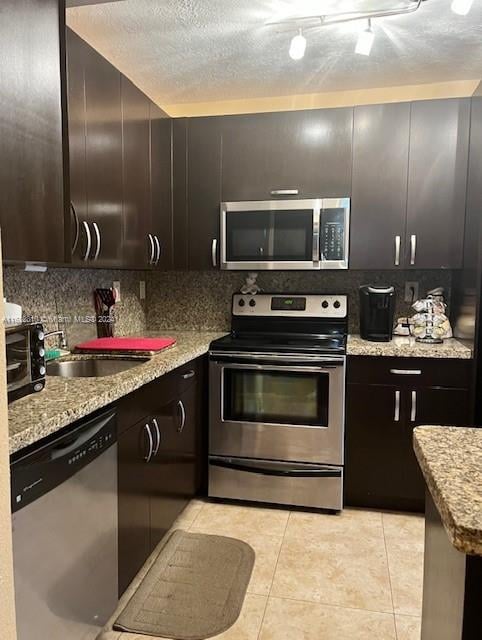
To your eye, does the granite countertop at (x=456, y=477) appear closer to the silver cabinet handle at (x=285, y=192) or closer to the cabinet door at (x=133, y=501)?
the cabinet door at (x=133, y=501)

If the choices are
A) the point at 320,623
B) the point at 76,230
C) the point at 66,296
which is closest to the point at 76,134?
the point at 76,230

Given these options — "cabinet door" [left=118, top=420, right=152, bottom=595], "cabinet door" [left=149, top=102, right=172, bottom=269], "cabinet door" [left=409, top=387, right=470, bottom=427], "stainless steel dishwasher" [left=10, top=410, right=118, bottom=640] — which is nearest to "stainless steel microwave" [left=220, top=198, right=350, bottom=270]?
"cabinet door" [left=149, top=102, right=172, bottom=269]

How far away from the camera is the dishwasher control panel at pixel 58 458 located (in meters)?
1.16

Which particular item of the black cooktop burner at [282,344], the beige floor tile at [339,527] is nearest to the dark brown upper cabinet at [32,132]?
the black cooktop burner at [282,344]

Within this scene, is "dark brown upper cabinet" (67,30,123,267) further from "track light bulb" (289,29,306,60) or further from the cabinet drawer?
the cabinet drawer

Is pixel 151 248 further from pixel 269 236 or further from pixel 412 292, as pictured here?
pixel 412 292

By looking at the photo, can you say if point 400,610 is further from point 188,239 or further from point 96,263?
point 188,239

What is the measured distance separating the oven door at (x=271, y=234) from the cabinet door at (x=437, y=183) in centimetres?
55

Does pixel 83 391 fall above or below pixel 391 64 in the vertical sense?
below

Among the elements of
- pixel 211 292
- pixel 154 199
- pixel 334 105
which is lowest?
pixel 211 292

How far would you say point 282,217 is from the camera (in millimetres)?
2793

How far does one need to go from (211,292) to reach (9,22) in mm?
2117

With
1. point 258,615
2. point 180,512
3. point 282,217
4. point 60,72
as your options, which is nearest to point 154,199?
point 282,217

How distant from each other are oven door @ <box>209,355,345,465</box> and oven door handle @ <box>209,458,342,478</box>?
0.04m
